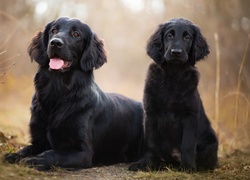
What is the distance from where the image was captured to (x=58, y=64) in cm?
407

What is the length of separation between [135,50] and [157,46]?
21.9 ft

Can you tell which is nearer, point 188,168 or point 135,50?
point 188,168

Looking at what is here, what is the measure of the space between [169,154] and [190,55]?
1.04m

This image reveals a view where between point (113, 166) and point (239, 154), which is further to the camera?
Result: point (239, 154)

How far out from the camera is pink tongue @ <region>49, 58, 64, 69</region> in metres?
4.04

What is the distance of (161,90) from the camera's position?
432cm

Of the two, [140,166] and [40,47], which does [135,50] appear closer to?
[40,47]

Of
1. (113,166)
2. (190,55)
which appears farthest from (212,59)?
(113,166)

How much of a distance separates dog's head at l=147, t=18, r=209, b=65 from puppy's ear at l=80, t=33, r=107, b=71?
19.5 inches

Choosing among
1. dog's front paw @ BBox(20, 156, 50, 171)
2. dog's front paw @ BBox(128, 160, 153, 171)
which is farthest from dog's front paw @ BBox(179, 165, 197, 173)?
dog's front paw @ BBox(20, 156, 50, 171)

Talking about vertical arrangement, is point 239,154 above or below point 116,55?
below

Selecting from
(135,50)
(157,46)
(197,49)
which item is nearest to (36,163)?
(157,46)

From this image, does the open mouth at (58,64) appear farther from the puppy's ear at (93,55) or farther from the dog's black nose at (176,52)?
the dog's black nose at (176,52)

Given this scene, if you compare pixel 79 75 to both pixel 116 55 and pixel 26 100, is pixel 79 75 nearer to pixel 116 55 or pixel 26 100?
pixel 26 100
